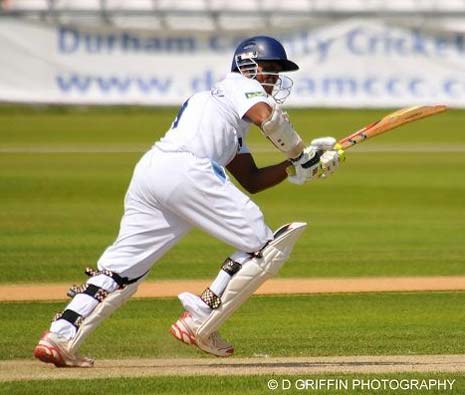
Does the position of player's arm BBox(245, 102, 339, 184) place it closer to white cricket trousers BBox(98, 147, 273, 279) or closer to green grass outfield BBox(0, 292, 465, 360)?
white cricket trousers BBox(98, 147, 273, 279)

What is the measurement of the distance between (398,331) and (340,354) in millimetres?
884

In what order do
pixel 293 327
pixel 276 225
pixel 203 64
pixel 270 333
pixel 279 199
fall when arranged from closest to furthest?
pixel 270 333 < pixel 293 327 < pixel 276 225 < pixel 279 199 < pixel 203 64

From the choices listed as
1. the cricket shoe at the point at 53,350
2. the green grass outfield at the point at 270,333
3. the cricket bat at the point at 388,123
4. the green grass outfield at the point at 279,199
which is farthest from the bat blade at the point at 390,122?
the green grass outfield at the point at 279,199

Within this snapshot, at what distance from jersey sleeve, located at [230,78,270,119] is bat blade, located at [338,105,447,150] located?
684mm

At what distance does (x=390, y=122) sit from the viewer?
7.03m

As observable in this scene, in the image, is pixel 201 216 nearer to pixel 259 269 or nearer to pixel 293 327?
pixel 259 269

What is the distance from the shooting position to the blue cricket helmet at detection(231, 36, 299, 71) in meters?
6.59

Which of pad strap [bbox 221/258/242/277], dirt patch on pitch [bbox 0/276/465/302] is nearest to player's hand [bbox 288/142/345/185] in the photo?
pad strap [bbox 221/258/242/277]

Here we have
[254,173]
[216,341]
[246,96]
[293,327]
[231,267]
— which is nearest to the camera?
[246,96]

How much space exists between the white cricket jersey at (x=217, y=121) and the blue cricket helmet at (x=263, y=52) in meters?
0.12

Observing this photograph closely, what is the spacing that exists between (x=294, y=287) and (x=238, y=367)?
3.24 metres

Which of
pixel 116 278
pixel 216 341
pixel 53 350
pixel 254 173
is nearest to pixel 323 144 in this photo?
pixel 254 173

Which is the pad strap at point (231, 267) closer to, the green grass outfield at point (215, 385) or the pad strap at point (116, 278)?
the pad strap at point (116, 278)

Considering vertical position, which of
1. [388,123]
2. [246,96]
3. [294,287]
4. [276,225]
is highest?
[246,96]
